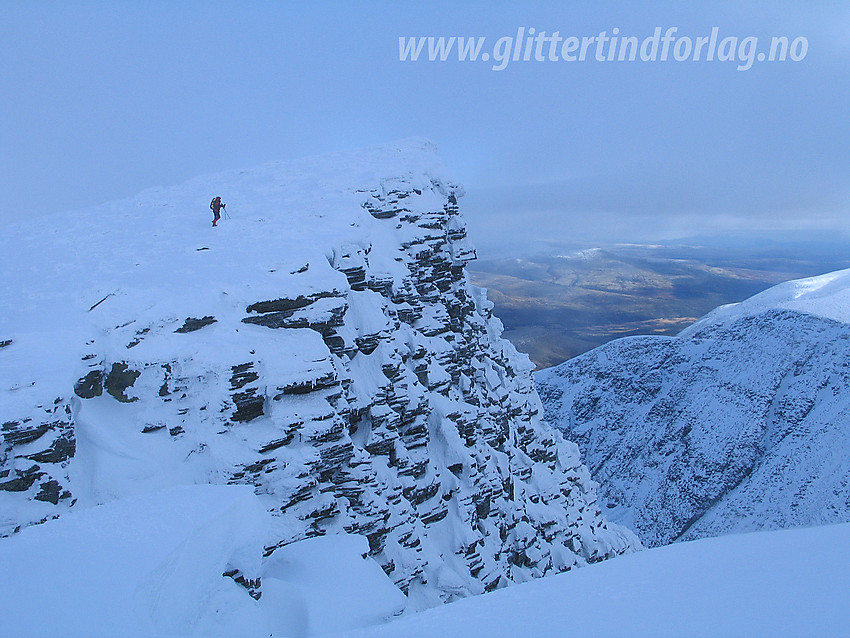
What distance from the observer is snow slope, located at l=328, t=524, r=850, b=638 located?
6.41 metres

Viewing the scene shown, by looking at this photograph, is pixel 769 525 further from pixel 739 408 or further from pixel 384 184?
pixel 384 184

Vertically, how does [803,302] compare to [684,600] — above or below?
below

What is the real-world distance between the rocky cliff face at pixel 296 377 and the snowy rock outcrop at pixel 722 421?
3072 centimetres

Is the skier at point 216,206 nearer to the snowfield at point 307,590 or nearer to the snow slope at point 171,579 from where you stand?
the snow slope at point 171,579

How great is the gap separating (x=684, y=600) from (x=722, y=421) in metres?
72.5

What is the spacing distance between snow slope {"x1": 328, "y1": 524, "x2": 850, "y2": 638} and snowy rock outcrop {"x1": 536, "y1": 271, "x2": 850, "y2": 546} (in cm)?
5385

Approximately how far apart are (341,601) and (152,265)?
54.6 feet

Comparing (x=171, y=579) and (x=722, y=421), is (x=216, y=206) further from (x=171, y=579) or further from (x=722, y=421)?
(x=722, y=421)

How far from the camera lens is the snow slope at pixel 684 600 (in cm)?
641

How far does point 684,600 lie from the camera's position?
730 cm

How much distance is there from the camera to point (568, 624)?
686 cm

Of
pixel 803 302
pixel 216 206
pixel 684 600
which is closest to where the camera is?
pixel 684 600

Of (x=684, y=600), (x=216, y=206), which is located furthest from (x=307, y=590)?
(x=216, y=206)

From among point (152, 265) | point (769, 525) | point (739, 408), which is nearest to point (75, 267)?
point (152, 265)
